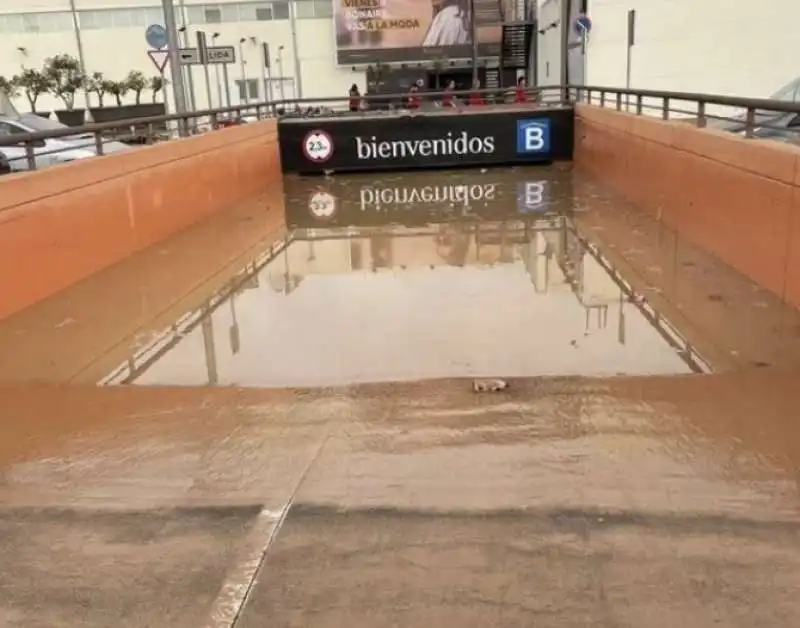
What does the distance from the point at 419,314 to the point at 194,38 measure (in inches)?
2141

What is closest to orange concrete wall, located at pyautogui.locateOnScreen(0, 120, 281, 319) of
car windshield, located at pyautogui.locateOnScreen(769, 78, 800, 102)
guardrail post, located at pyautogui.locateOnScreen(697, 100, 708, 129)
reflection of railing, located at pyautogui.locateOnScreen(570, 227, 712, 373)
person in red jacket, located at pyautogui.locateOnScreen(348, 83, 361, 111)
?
reflection of railing, located at pyautogui.locateOnScreen(570, 227, 712, 373)

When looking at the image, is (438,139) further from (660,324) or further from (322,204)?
(660,324)

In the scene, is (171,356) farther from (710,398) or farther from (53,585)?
(710,398)

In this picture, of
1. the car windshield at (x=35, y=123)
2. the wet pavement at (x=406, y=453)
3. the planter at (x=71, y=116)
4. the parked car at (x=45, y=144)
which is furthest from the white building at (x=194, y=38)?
the wet pavement at (x=406, y=453)

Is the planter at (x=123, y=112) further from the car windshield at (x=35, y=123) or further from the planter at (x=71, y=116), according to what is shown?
the car windshield at (x=35, y=123)

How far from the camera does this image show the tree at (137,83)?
54.1 metres

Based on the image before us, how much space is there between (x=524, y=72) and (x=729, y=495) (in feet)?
144

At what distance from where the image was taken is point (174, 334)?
629 centimetres

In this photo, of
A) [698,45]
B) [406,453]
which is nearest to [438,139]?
[698,45]

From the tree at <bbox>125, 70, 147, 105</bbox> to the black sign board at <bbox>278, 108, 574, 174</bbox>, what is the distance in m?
41.3

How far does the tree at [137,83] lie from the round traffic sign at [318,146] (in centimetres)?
4134

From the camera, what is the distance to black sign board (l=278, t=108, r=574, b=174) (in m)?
16.6

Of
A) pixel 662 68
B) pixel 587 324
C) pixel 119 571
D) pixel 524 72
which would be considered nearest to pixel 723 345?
pixel 587 324

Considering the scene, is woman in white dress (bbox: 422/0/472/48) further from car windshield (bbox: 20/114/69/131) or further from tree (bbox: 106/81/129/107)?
car windshield (bbox: 20/114/69/131)
